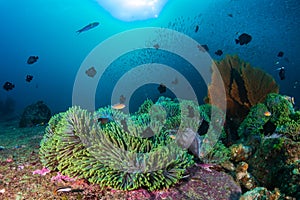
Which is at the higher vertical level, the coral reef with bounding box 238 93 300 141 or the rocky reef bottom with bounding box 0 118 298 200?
the coral reef with bounding box 238 93 300 141

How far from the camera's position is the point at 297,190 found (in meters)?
2.83

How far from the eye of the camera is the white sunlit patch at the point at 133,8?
1990 inches

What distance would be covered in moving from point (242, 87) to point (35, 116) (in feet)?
31.4

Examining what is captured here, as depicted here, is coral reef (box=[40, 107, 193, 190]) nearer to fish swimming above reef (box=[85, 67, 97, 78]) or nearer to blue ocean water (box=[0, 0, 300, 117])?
fish swimming above reef (box=[85, 67, 97, 78])

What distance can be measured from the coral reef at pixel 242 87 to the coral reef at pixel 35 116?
26.7 feet

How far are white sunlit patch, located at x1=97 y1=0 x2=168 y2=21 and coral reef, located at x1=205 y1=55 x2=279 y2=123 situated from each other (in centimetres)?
4169

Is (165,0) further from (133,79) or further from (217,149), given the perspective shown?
(217,149)

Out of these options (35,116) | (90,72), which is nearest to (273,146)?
(90,72)

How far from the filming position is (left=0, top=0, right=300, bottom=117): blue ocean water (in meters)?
28.8

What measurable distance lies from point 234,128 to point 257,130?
4.28 ft

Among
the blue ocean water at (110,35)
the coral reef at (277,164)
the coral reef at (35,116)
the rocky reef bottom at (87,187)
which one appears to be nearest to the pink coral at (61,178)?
the rocky reef bottom at (87,187)

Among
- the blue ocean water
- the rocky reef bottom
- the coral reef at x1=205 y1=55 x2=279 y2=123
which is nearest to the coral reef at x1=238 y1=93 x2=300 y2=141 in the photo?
the coral reef at x1=205 y1=55 x2=279 y2=123

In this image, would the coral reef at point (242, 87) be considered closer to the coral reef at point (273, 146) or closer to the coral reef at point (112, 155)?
the coral reef at point (273, 146)

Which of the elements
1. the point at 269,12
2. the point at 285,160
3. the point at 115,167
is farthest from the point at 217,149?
the point at 269,12
